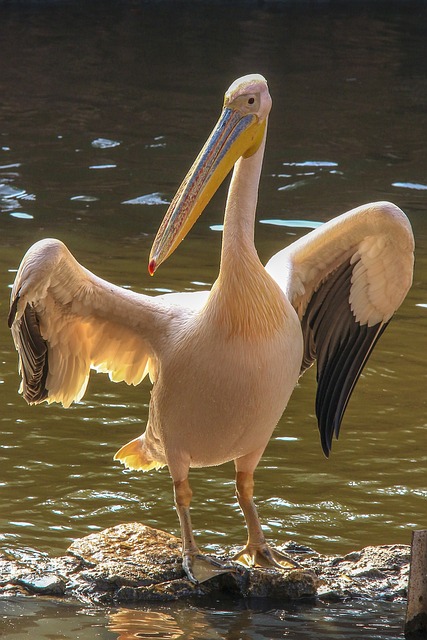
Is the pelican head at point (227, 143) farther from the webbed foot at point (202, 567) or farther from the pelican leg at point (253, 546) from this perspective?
the webbed foot at point (202, 567)

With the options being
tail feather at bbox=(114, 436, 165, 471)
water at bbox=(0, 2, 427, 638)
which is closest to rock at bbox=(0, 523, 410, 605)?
water at bbox=(0, 2, 427, 638)

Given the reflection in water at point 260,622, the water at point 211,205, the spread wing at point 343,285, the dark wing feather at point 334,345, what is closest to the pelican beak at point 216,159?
the spread wing at point 343,285

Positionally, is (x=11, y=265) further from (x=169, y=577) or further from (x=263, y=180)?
(x=169, y=577)

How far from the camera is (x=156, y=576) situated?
4.02 m

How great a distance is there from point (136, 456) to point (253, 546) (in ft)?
2.10

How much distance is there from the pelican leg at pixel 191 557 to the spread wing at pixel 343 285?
0.71 m

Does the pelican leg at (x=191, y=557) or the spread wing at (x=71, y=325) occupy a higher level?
the spread wing at (x=71, y=325)

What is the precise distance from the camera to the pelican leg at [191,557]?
398cm

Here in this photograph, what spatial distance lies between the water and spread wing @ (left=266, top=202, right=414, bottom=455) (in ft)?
2.17

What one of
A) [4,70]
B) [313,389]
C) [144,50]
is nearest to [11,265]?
[313,389]

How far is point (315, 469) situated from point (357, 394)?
3.16 feet

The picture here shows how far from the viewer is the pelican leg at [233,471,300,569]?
4188 mm

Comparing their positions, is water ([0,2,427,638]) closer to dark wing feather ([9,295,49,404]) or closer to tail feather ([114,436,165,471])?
tail feather ([114,436,165,471])

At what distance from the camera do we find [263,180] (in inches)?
408
